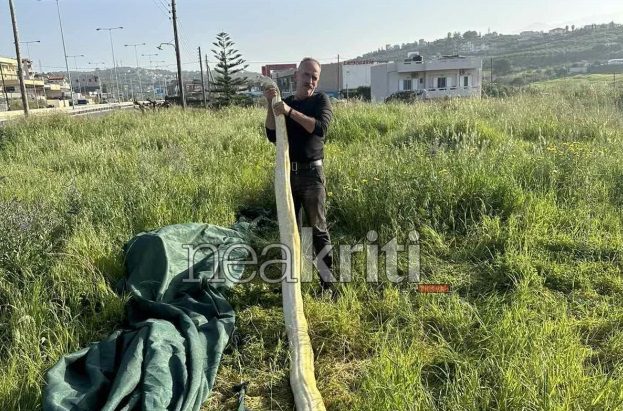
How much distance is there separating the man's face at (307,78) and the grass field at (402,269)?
5.12 ft

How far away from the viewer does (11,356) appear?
103 inches

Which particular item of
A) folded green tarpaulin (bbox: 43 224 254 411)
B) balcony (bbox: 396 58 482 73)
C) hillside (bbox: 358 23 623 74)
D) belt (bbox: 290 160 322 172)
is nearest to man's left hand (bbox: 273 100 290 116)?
belt (bbox: 290 160 322 172)

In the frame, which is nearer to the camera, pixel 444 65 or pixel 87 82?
pixel 444 65

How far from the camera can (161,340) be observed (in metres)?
2.68

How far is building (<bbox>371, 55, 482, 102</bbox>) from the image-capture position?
55.2 m

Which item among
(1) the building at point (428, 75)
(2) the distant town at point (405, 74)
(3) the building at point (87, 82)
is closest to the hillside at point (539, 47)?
(2) the distant town at point (405, 74)

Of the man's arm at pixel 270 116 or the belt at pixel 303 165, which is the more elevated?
the man's arm at pixel 270 116

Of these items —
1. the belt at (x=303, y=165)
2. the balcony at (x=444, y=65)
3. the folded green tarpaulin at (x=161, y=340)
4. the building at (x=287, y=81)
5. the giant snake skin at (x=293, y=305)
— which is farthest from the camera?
the balcony at (x=444, y=65)

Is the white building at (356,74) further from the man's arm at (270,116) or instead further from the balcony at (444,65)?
the man's arm at (270,116)

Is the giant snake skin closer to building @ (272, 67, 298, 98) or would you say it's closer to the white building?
building @ (272, 67, 298, 98)

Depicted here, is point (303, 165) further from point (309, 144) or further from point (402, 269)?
point (402, 269)

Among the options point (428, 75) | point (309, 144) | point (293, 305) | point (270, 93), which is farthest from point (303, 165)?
point (428, 75)

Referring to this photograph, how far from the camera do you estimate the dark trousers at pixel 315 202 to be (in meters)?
3.65

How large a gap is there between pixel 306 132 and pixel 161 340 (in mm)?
1824
